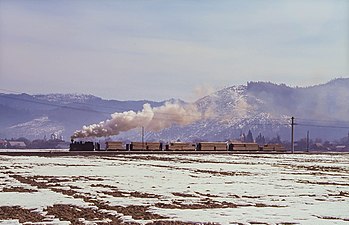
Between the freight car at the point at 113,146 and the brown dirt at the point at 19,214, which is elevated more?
the freight car at the point at 113,146

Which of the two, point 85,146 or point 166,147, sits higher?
point 166,147

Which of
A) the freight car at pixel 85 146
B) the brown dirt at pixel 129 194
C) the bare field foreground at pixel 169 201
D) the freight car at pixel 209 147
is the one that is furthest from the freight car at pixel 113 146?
the brown dirt at pixel 129 194

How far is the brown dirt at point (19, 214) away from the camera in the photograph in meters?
16.4

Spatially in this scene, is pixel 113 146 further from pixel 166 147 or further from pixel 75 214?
pixel 75 214

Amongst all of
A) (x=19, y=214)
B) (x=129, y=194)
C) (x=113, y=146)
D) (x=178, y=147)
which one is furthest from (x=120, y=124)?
(x=19, y=214)

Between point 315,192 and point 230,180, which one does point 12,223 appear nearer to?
point 315,192

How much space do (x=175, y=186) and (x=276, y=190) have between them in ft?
16.4

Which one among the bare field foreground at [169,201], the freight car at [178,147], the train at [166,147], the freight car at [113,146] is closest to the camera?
the bare field foreground at [169,201]

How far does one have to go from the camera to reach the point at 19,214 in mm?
17250

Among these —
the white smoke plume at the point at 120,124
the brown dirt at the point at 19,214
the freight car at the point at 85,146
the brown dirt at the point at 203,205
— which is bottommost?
the brown dirt at the point at 19,214

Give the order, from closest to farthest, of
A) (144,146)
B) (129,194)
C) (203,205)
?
(203,205) < (129,194) < (144,146)

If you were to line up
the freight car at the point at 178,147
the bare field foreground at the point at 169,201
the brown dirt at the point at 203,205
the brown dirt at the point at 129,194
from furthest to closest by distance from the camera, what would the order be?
the freight car at the point at 178,147
the brown dirt at the point at 129,194
the brown dirt at the point at 203,205
the bare field foreground at the point at 169,201

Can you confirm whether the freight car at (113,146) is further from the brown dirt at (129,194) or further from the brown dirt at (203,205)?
the brown dirt at (203,205)

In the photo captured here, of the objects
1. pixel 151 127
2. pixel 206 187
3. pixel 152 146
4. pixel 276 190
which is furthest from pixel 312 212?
pixel 151 127
